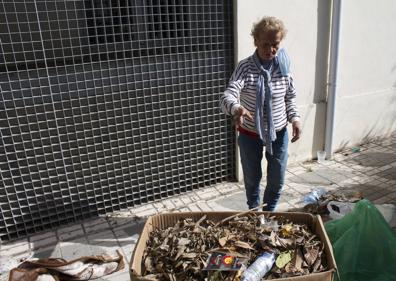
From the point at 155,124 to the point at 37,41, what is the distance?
133 cm

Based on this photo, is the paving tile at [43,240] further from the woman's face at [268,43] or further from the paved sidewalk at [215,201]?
the woman's face at [268,43]

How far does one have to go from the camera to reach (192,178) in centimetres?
430

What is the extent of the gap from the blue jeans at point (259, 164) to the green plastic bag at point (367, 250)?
0.67 metres

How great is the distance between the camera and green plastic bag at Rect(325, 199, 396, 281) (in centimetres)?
266

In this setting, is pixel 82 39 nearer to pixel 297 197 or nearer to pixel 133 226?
pixel 133 226

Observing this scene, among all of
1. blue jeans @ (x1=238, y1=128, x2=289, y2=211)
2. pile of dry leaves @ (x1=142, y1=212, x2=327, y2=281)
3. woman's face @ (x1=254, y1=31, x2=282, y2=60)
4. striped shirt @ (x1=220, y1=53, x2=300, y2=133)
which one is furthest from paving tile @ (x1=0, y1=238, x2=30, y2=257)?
woman's face @ (x1=254, y1=31, x2=282, y2=60)

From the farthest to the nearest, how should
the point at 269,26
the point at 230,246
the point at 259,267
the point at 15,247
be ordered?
the point at 15,247 < the point at 269,26 < the point at 230,246 < the point at 259,267

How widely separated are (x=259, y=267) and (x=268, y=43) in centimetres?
159

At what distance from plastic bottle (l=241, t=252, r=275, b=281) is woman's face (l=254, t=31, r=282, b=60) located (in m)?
1.48

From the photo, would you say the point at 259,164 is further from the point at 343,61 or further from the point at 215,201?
the point at 343,61

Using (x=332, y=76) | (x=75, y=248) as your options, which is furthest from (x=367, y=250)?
(x=332, y=76)

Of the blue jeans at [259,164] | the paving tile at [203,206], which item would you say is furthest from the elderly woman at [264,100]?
the paving tile at [203,206]

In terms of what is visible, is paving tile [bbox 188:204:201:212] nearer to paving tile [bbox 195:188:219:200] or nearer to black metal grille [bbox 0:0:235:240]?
paving tile [bbox 195:188:219:200]

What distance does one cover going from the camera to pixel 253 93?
9.18ft
